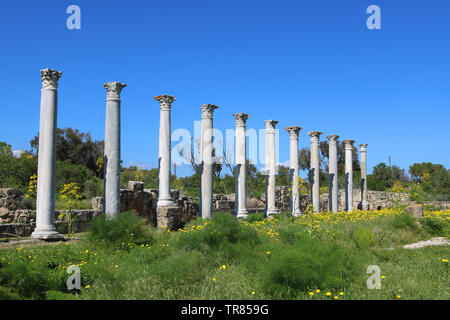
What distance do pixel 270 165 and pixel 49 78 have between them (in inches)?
497

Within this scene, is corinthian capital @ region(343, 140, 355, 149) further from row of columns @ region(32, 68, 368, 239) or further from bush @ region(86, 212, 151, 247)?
bush @ region(86, 212, 151, 247)

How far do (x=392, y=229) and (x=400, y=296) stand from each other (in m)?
7.98

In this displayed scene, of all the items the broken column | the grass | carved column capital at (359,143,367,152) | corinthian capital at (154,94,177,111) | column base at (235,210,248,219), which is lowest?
the grass

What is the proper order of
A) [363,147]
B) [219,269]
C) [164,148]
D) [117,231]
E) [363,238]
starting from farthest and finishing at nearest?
[363,147]
[164,148]
[363,238]
[117,231]
[219,269]

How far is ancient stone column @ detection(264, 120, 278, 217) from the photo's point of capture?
73.3 feet

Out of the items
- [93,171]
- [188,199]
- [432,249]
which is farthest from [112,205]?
[93,171]

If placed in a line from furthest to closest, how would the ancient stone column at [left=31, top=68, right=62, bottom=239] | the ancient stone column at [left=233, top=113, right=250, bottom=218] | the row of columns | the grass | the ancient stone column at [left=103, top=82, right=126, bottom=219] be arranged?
the ancient stone column at [left=233, top=113, right=250, bottom=218]
the ancient stone column at [left=103, top=82, right=126, bottom=219]
the row of columns
the ancient stone column at [left=31, top=68, right=62, bottom=239]
the grass

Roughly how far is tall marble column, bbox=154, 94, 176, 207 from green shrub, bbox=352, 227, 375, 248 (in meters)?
7.72

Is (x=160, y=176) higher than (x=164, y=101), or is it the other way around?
(x=164, y=101)

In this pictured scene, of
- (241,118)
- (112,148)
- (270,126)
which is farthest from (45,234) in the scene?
(270,126)

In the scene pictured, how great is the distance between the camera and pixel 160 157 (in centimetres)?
1744

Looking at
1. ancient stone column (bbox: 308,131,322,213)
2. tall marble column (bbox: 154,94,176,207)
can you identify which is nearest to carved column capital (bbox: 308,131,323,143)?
ancient stone column (bbox: 308,131,322,213)

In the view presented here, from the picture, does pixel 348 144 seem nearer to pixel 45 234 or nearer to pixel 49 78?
pixel 49 78

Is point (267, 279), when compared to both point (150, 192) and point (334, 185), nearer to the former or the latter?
point (150, 192)
